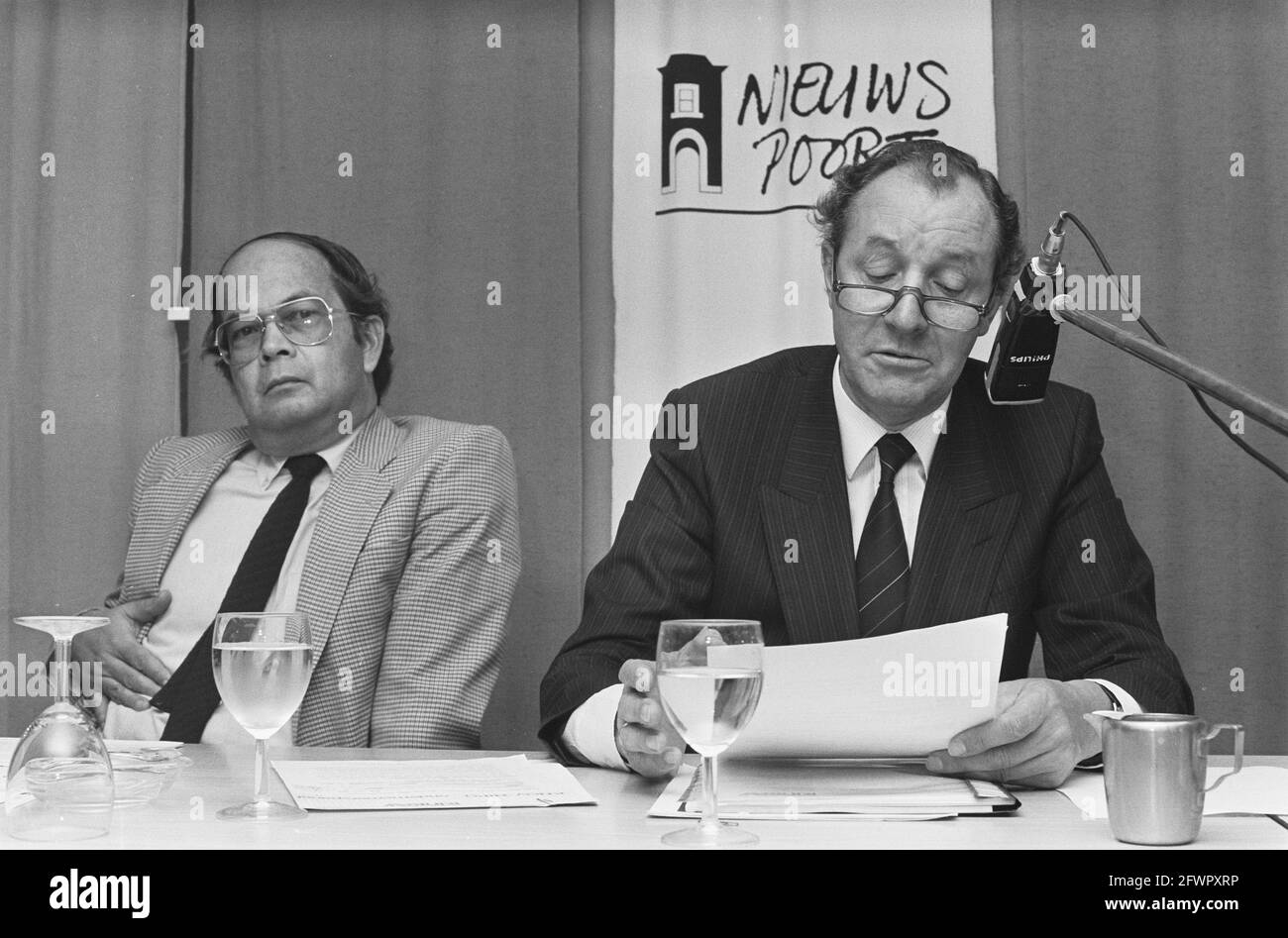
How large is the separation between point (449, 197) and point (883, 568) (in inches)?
50.8

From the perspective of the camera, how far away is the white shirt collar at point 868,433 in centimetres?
163

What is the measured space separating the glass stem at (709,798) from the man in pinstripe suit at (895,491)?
1.79 feet

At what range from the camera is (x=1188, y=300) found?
2383 mm

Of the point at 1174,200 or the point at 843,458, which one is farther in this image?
the point at 1174,200

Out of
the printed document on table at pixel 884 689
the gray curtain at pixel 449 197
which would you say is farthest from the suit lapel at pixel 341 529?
the printed document on table at pixel 884 689

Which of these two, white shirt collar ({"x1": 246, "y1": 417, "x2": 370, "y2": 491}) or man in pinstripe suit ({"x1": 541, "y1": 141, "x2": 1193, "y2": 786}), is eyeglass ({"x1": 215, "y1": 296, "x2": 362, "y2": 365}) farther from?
man in pinstripe suit ({"x1": 541, "y1": 141, "x2": 1193, "y2": 786})

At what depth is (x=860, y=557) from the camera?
1562mm

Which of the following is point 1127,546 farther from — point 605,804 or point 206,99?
point 206,99

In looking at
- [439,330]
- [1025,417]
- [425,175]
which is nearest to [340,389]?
[439,330]

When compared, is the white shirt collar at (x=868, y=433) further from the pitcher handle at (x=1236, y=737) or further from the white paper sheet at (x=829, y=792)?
the pitcher handle at (x=1236, y=737)

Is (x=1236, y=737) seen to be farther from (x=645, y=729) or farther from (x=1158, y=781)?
(x=645, y=729)

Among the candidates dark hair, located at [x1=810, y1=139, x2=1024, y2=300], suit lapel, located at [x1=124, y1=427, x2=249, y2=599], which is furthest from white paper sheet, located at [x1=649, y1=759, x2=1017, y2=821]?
suit lapel, located at [x1=124, y1=427, x2=249, y2=599]

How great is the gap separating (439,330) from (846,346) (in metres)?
1.04
